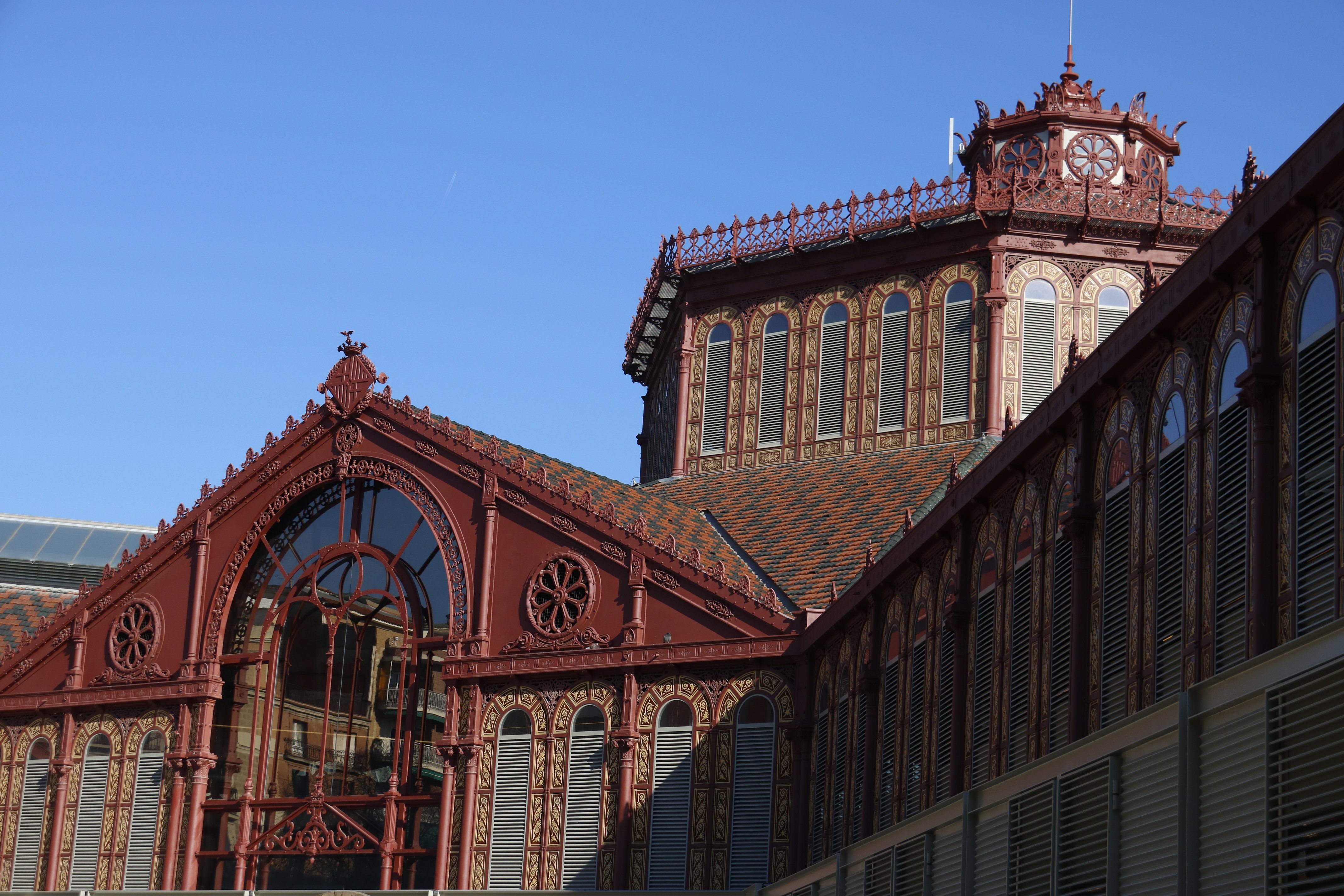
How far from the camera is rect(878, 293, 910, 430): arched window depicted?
39.2 metres

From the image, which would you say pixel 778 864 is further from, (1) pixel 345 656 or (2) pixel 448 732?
(1) pixel 345 656

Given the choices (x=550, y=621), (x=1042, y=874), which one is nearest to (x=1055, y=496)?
(x=1042, y=874)

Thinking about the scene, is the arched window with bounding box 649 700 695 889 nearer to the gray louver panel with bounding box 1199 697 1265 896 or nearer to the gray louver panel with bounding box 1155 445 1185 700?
the gray louver panel with bounding box 1155 445 1185 700

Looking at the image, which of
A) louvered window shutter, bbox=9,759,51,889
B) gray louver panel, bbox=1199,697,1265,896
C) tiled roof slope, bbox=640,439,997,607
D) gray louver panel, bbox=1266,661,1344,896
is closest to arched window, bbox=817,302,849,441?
tiled roof slope, bbox=640,439,997,607

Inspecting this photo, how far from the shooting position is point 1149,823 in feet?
40.1

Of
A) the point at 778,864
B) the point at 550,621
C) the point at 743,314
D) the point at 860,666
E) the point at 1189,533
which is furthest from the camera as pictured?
the point at 743,314

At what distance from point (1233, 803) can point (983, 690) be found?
37.3 feet

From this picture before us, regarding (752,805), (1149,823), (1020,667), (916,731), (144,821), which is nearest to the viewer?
(1149,823)

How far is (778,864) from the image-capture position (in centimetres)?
3033

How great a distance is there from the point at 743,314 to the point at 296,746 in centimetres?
1370

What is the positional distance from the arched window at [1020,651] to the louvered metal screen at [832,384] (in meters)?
18.2

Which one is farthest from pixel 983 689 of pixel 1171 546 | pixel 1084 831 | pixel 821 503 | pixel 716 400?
pixel 716 400

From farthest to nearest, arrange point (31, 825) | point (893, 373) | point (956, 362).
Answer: point (893, 373) → point (956, 362) → point (31, 825)

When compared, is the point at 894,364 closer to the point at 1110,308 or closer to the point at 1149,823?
the point at 1110,308
